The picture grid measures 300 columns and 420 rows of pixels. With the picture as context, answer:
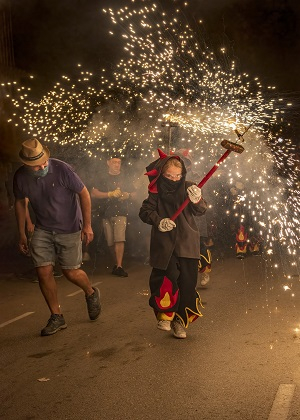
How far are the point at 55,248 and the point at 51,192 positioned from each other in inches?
23.9

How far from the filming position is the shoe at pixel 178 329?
5.86 meters

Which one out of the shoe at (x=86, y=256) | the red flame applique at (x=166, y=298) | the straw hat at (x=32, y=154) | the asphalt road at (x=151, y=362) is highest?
the straw hat at (x=32, y=154)

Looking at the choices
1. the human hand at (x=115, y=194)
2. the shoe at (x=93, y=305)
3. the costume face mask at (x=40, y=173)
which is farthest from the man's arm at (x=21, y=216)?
the human hand at (x=115, y=194)

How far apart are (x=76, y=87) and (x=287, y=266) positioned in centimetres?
645

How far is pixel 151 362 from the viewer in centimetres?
507

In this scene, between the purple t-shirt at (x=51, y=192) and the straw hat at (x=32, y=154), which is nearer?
the straw hat at (x=32, y=154)

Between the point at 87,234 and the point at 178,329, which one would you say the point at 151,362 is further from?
the point at 87,234

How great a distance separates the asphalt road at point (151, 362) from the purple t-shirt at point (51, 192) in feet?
3.70

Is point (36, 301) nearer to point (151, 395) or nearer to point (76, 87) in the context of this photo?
point (151, 395)

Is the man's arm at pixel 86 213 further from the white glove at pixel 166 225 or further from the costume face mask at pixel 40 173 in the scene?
the white glove at pixel 166 225

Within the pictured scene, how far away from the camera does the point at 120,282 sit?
952 cm

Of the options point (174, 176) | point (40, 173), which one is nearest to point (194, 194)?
point (174, 176)

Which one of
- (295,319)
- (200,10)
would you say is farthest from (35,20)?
(295,319)

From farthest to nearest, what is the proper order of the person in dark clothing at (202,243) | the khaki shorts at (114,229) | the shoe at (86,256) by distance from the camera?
1. the shoe at (86,256)
2. the khaki shorts at (114,229)
3. the person in dark clothing at (202,243)
